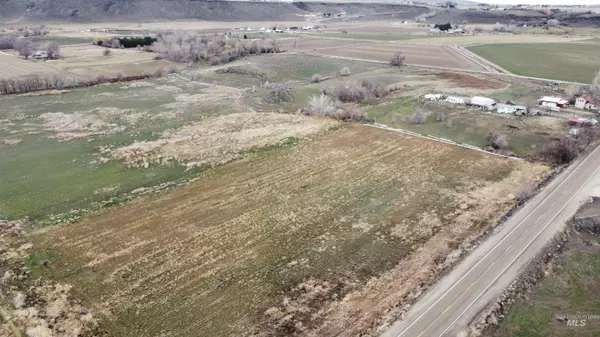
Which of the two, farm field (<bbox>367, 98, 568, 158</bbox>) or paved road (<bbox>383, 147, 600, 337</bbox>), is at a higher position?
farm field (<bbox>367, 98, 568, 158</bbox>)

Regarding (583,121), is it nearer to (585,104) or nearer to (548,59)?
(585,104)

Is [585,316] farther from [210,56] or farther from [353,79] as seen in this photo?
[210,56]

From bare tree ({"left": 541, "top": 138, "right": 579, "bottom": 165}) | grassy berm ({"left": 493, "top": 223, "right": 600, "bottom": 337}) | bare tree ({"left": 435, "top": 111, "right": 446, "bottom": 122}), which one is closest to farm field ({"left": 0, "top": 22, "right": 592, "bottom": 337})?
bare tree ({"left": 435, "top": 111, "right": 446, "bottom": 122})

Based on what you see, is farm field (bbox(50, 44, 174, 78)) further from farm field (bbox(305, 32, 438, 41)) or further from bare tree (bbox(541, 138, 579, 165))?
bare tree (bbox(541, 138, 579, 165))

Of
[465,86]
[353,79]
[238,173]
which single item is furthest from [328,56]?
[238,173]

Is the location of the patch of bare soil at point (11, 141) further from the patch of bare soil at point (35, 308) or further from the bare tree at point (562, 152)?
the bare tree at point (562, 152)

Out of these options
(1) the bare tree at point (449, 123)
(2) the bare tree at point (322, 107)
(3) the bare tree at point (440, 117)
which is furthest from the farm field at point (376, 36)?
(1) the bare tree at point (449, 123)
